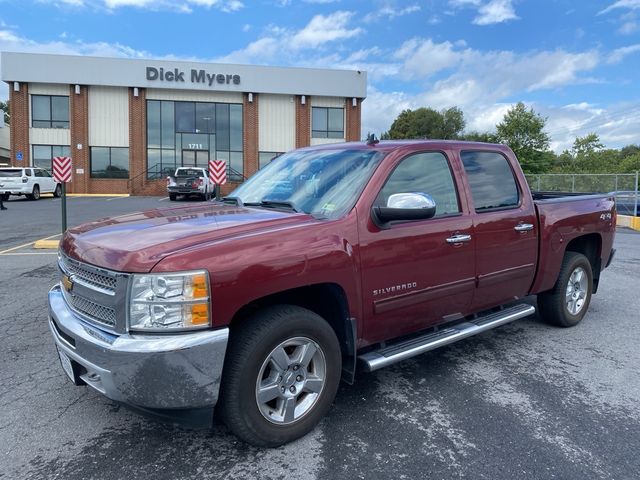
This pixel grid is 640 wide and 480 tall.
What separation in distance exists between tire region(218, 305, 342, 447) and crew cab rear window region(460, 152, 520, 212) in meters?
1.91

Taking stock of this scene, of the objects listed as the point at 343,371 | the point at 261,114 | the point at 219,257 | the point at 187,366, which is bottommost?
the point at 343,371

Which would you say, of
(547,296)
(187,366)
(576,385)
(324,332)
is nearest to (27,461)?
(187,366)

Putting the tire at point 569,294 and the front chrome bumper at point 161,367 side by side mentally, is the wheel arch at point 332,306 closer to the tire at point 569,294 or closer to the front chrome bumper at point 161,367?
the front chrome bumper at point 161,367

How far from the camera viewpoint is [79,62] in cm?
3419

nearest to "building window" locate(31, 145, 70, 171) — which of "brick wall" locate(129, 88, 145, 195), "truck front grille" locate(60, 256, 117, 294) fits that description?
"brick wall" locate(129, 88, 145, 195)

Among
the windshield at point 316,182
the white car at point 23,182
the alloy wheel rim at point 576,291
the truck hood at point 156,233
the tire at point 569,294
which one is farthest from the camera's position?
the white car at point 23,182

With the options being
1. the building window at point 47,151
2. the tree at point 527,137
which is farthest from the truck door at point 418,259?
the tree at point 527,137

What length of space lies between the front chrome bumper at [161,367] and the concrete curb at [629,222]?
659 inches

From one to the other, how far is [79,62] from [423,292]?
37.1 m

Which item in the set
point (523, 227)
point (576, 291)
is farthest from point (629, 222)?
point (523, 227)

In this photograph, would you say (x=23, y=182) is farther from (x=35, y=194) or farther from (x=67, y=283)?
(x=67, y=283)

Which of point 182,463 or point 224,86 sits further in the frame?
point 224,86

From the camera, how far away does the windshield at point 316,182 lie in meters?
3.44

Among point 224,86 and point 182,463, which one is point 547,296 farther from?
point 224,86
